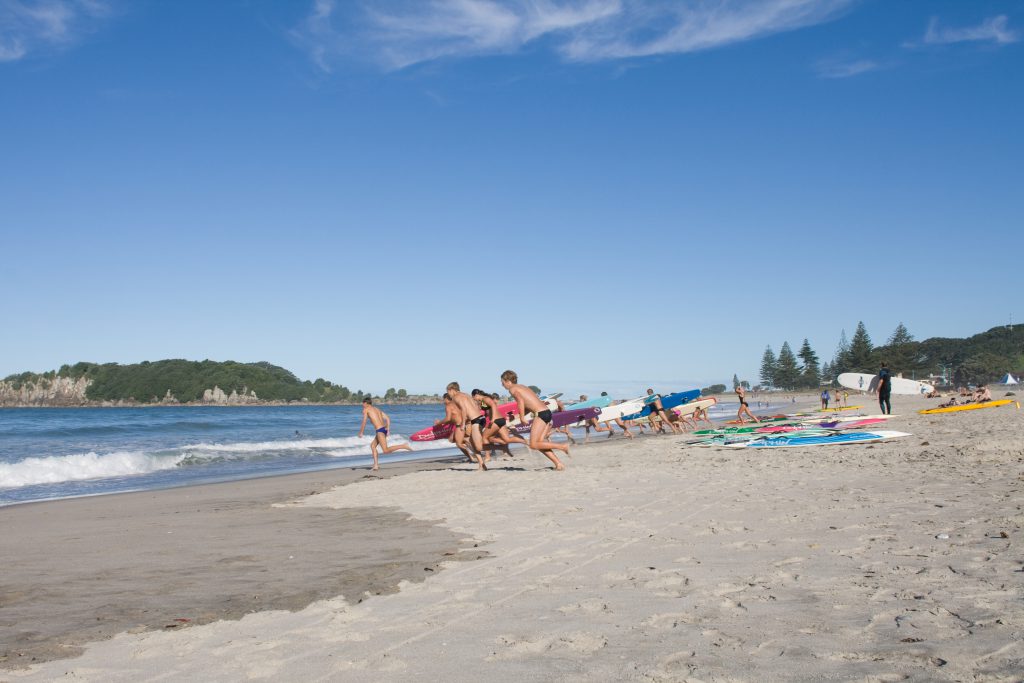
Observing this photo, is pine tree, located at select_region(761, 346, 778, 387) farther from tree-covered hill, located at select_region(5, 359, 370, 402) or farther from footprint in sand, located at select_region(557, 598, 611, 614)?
footprint in sand, located at select_region(557, 598, 611, 614)

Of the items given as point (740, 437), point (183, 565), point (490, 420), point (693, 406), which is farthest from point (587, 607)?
point (693, 406)

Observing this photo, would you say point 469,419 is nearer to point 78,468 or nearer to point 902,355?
point 78,468

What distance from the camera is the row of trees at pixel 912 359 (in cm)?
9731

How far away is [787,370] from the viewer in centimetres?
12606

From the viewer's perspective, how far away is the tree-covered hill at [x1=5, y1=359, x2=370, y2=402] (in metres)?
109

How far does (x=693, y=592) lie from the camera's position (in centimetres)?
434

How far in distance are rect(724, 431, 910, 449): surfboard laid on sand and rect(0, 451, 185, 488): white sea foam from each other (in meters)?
15.2

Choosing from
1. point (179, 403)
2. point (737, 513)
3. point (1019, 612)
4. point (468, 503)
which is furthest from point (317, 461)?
point (179, 403)

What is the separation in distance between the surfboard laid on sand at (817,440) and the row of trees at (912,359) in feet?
Answer: 256

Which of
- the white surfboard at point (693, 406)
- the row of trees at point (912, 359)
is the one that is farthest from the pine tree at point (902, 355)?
the white surfboard at point (693, 406)

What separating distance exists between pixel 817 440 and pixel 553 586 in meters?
11.6

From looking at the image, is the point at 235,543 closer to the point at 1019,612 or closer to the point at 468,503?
the point at 468,503

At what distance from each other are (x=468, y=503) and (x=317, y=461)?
13490mm

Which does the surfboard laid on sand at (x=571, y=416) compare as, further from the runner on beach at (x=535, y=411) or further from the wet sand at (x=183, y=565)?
the wet sand at (x=183, y=565)
